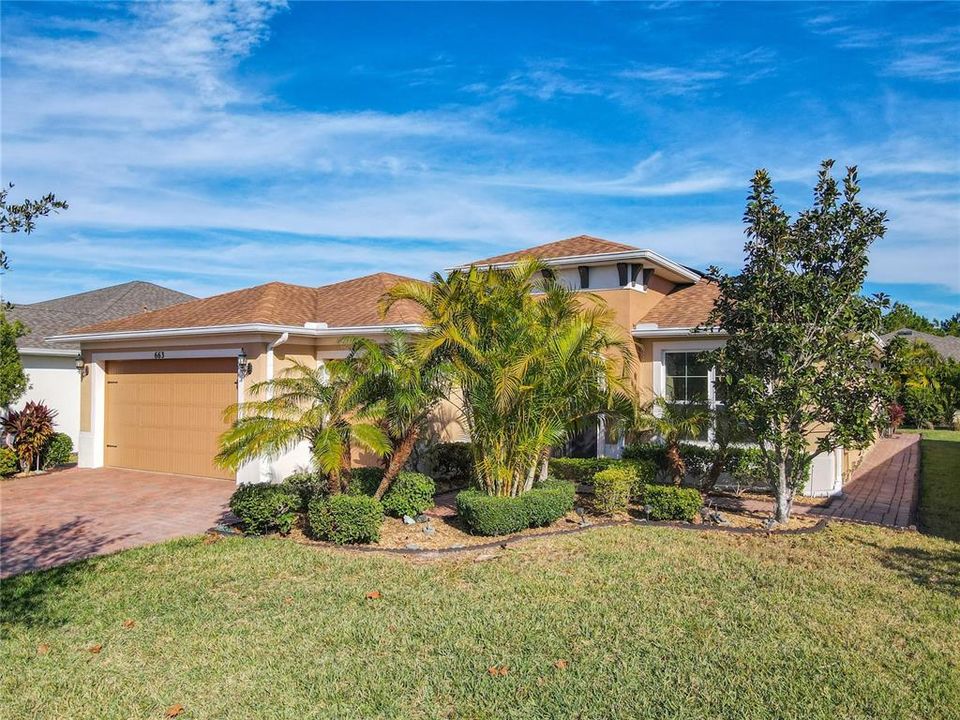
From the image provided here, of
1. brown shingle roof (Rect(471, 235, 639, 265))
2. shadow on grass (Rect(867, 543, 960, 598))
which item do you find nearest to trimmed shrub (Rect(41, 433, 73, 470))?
brown shingle roof (Rect(471, 235, 639, 265))

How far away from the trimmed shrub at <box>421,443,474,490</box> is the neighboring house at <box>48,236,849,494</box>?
71cm

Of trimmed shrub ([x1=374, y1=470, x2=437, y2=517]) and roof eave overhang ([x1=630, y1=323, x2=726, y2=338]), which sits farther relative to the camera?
roof eave overhang ([x1=630, y1=323, x2=726, y2=338])

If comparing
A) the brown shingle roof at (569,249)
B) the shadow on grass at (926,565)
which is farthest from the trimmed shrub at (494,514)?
the brown shingle roof at (569,249)

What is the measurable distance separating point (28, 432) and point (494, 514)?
12.5m

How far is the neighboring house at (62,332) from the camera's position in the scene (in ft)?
62.0

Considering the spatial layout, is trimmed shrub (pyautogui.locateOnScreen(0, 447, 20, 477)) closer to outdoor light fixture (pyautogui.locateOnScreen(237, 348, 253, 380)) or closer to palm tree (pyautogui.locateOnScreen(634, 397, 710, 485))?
outdoor light fixture (pyautogui.locateOnScreen(237, 348, 253, 380))

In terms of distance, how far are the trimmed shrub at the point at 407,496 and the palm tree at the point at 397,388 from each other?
6.3 inches

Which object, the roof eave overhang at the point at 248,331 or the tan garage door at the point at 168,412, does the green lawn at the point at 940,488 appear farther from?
the tan garage door at the point at 168,412

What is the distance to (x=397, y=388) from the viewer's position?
9.48 meters

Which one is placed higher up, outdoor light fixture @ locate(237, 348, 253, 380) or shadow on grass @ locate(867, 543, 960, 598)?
outdoor light fixture @ locate(237, 348, 253, 380)

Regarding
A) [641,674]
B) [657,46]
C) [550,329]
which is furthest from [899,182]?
[641,674]

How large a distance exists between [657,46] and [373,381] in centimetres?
904

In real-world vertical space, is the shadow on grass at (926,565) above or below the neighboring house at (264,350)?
below

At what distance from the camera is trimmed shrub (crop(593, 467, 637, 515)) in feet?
34.8
